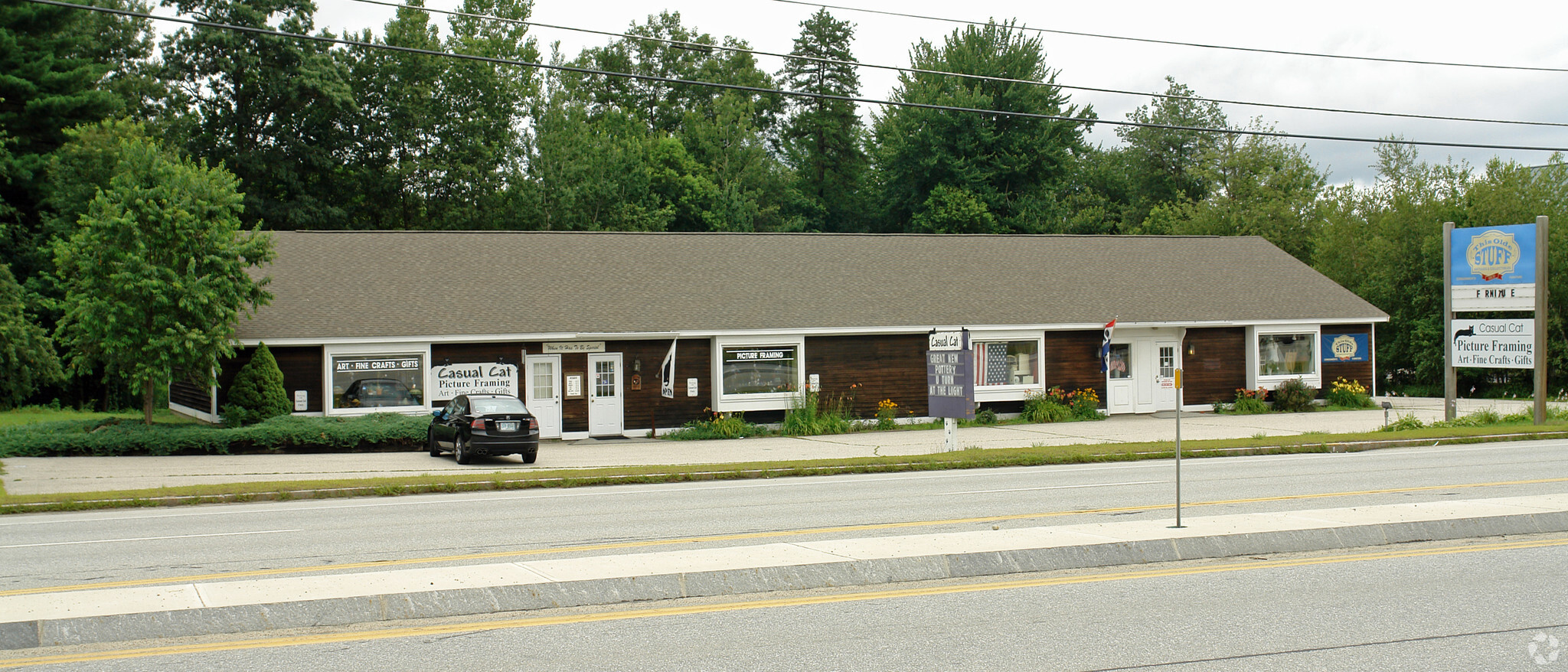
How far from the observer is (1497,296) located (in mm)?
26297

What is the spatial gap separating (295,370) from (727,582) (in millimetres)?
19705

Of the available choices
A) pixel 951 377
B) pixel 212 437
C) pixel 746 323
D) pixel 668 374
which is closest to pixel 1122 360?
pixel 746 323

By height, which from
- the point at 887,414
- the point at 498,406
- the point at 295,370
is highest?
the point at 295,370

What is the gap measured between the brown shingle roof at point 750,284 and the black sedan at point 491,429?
4.90 meters

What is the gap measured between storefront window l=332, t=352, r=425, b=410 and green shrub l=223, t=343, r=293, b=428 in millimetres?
1264

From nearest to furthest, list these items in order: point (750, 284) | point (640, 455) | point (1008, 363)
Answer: point (640, 455), point (1008, 363), point (750, 284)

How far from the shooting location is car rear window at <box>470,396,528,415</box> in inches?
840

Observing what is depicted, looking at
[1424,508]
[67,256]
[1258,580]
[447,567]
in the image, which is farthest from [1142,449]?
[67,256]

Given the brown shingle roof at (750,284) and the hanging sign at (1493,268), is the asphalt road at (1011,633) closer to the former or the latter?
the brown shingle roof at (750,284)

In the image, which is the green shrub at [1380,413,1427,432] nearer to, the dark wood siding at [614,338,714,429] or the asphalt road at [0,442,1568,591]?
the asphalt road at [0,442,1568,591]

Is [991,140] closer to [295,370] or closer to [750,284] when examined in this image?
[750,284]

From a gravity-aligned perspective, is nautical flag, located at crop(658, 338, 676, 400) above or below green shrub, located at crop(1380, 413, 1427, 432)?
above

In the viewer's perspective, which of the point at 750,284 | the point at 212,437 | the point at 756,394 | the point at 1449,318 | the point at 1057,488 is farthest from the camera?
the point at 750,284

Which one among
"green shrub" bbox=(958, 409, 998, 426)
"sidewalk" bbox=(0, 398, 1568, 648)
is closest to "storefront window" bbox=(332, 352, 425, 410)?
"green shrub" bbox=(958, 409, 998, 426)
